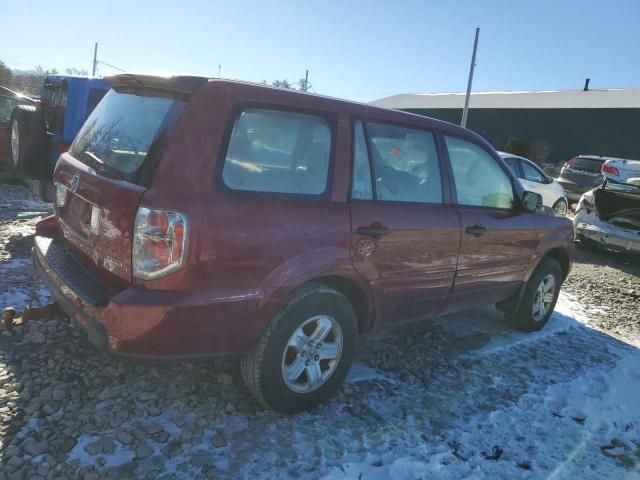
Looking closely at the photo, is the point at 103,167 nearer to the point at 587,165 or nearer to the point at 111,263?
the point at 111,263

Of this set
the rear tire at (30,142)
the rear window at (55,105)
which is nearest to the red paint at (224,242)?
the rear tire at (30,142)

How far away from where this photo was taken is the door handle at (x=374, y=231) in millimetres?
3059

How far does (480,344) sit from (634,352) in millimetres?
1599

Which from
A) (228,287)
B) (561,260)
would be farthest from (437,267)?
(561,260)

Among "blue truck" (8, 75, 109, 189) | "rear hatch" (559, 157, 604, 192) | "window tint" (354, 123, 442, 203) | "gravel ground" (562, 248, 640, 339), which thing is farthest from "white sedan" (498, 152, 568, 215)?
"blue truck" (8, 75, 109, 189)

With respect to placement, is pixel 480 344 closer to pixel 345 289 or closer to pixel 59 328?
pixel 345 289

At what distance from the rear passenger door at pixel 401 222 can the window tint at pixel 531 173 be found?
8.32 m

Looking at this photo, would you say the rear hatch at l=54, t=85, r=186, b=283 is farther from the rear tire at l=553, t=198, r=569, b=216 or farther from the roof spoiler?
the rear tire at l=553, t=198, r=569, b=216

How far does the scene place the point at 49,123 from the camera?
6.88m

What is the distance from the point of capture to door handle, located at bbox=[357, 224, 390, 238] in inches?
120

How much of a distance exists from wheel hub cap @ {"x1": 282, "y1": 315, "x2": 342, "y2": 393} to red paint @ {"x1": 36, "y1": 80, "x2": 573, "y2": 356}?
28 cm

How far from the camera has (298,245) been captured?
9.04ft

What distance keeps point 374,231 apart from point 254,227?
846 millimetres

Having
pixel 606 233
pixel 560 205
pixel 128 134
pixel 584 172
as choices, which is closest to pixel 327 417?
pixel 128 134
